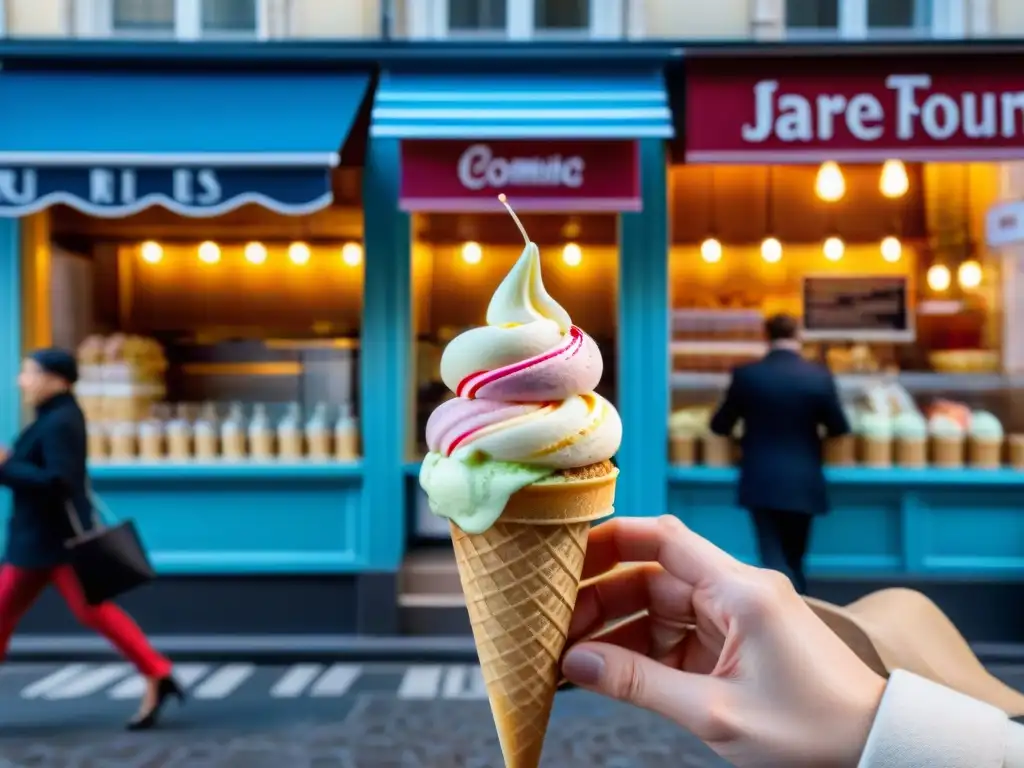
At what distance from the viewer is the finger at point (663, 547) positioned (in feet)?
6.86

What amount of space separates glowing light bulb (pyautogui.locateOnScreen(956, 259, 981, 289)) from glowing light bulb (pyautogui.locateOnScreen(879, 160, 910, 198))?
0.80 meters

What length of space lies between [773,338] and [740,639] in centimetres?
467

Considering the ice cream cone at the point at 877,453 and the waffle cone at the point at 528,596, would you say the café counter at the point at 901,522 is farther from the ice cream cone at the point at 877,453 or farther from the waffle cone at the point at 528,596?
the waffle cone at the point at 528,596

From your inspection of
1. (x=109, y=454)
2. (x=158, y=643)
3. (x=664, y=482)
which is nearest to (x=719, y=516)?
(x=664, y=482)

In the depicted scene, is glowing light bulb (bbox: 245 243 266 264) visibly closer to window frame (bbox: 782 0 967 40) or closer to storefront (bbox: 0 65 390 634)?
storefront (bbox: 0 65 390 634)

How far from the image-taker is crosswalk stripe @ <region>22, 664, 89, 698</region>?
5986 mm

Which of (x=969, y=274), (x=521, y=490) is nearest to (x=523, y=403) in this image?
(x=521, y=490)

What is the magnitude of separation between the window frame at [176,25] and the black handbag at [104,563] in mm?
4472

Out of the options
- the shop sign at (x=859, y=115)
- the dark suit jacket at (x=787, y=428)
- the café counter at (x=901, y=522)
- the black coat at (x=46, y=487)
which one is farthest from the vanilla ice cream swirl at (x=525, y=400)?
the café counter at (x=901, y=522)

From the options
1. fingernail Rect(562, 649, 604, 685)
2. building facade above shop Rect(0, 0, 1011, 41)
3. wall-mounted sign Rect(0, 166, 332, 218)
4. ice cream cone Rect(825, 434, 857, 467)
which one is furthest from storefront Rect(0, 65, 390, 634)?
fingernail Rect(562, 649, 604, 685)

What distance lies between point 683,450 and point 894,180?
9.46 feet

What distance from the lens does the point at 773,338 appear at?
20.7ft

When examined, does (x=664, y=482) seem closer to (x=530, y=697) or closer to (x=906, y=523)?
(x=906, y=523)

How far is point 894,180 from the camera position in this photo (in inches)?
298
